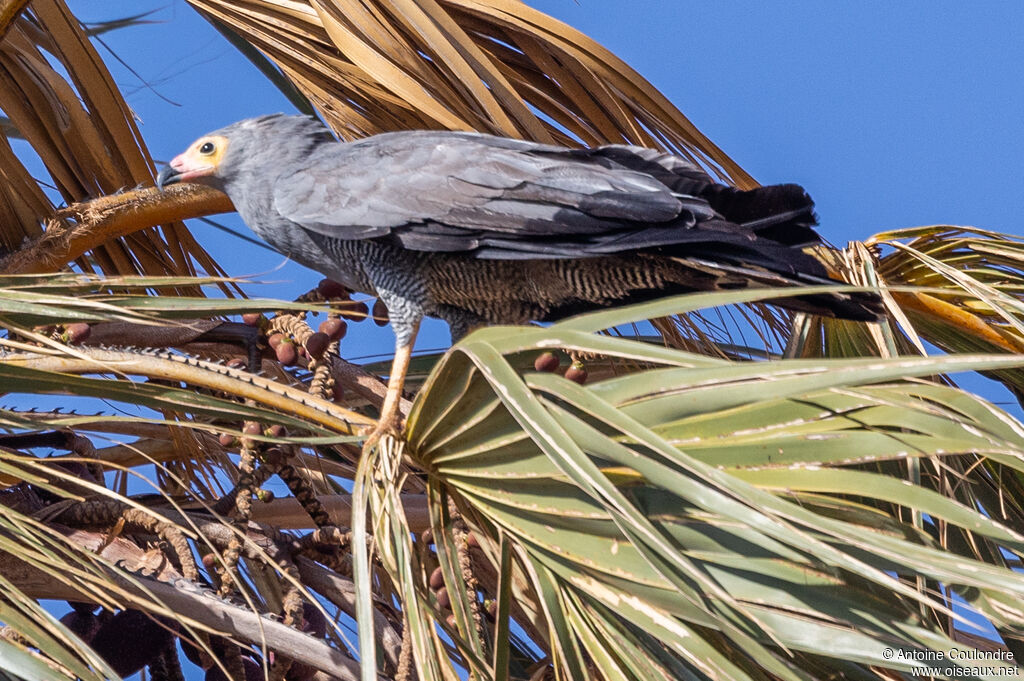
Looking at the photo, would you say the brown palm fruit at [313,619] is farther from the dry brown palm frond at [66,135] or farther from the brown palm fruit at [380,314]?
the dry brown palm frond at [66,135]

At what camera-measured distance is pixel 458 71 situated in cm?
203

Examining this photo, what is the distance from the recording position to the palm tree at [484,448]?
1.14m

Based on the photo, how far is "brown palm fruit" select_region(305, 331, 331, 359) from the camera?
1.93m

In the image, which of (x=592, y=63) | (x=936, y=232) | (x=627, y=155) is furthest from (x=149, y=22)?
(x=936, y=232)

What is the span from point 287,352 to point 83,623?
59cm

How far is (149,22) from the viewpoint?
10.2 feet

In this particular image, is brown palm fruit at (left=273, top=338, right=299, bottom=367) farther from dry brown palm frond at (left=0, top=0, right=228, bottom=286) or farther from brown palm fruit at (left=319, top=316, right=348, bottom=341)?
dry brown palm frond at (left=0, top=0, right=228, bottom=286)

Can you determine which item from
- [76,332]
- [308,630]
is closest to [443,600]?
[308,630]

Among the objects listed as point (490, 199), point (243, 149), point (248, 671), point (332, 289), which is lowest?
point (248, 671)

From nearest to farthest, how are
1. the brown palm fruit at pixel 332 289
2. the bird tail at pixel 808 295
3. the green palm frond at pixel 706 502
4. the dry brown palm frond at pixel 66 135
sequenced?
1. the green palm frond at pixel 706 502
2. the bird tail at pixel 808 295
3. the brown palm fruit at pixel 332 289
4. the dry brown palm frond at pixel 66 135

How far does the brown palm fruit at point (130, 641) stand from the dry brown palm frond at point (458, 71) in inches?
42.0

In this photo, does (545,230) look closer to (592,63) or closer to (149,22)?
(592,63)

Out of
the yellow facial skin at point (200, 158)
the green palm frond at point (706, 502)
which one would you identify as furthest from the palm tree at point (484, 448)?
the yellow facial skin at point (200, 158)

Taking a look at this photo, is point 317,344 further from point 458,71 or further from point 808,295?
point 808,295
